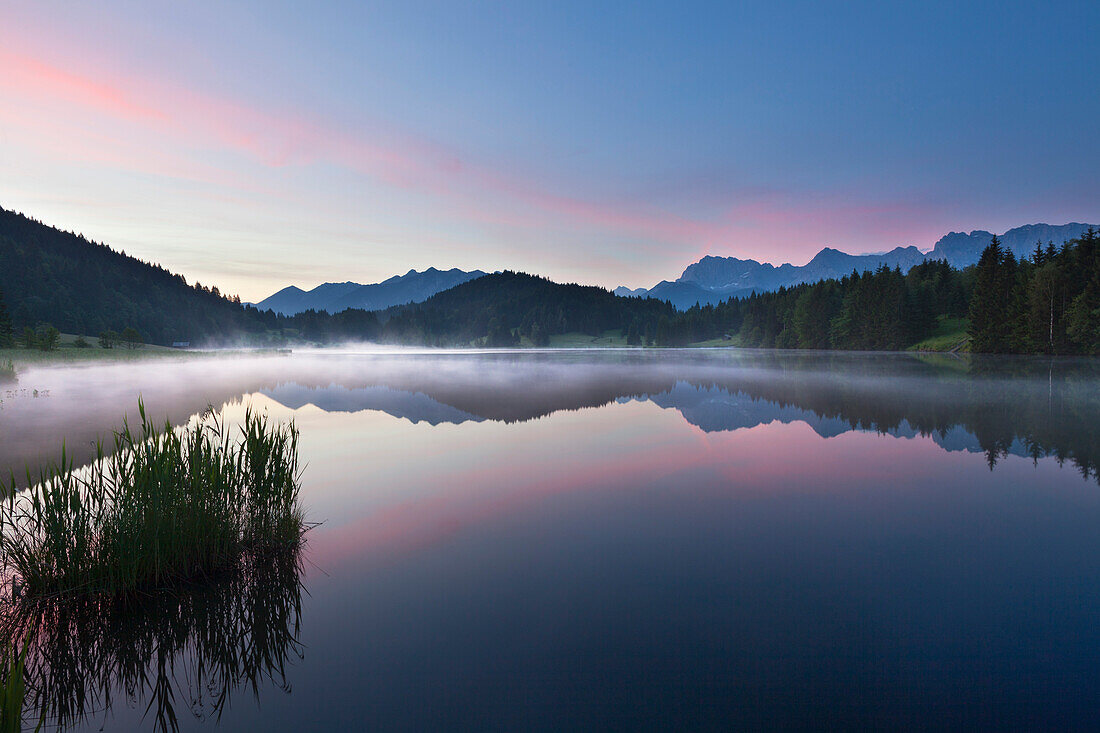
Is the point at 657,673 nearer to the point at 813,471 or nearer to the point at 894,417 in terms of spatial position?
the point at 813,471

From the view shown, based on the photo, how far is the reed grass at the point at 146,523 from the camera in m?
7.48

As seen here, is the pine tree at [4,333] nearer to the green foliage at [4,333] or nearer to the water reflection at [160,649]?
the green foliage at [4,333]

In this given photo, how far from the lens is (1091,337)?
8088 centimetres

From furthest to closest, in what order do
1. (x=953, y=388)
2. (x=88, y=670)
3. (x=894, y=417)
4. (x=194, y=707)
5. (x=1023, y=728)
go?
1. (x=953, y=388)
2. (x=894, y=417)
3. (x=88, y=670)
4. (x=194, y=707)
5. (x=1023, y=728)

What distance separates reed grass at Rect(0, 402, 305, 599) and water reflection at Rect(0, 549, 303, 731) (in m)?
0.38

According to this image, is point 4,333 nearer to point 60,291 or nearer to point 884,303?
point 60,291

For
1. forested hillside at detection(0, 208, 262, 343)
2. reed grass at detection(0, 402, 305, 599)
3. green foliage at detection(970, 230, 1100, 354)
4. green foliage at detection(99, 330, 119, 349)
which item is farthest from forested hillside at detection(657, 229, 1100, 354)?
forested hillside at detection(0, 208, 262, 343)

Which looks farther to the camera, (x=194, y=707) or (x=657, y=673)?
(x=657, y=673)

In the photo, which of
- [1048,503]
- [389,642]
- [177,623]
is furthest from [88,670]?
[1048,503]

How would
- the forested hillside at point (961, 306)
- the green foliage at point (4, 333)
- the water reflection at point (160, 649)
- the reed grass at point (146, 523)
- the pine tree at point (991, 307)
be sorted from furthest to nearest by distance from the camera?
the pine tree at point (991, 307)
the forested hillside at point (961, 306)
the green foliage at point (4, 333)
the reed grass at point (146, 523)
the water reflection at point (160, 649)

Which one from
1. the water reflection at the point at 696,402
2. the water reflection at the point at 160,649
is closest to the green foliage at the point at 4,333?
the water reflection at the point at 696,402

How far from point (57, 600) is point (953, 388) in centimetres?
5100

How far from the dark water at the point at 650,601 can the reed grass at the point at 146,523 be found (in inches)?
30.1

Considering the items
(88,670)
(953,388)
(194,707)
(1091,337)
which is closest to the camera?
(194,707)
